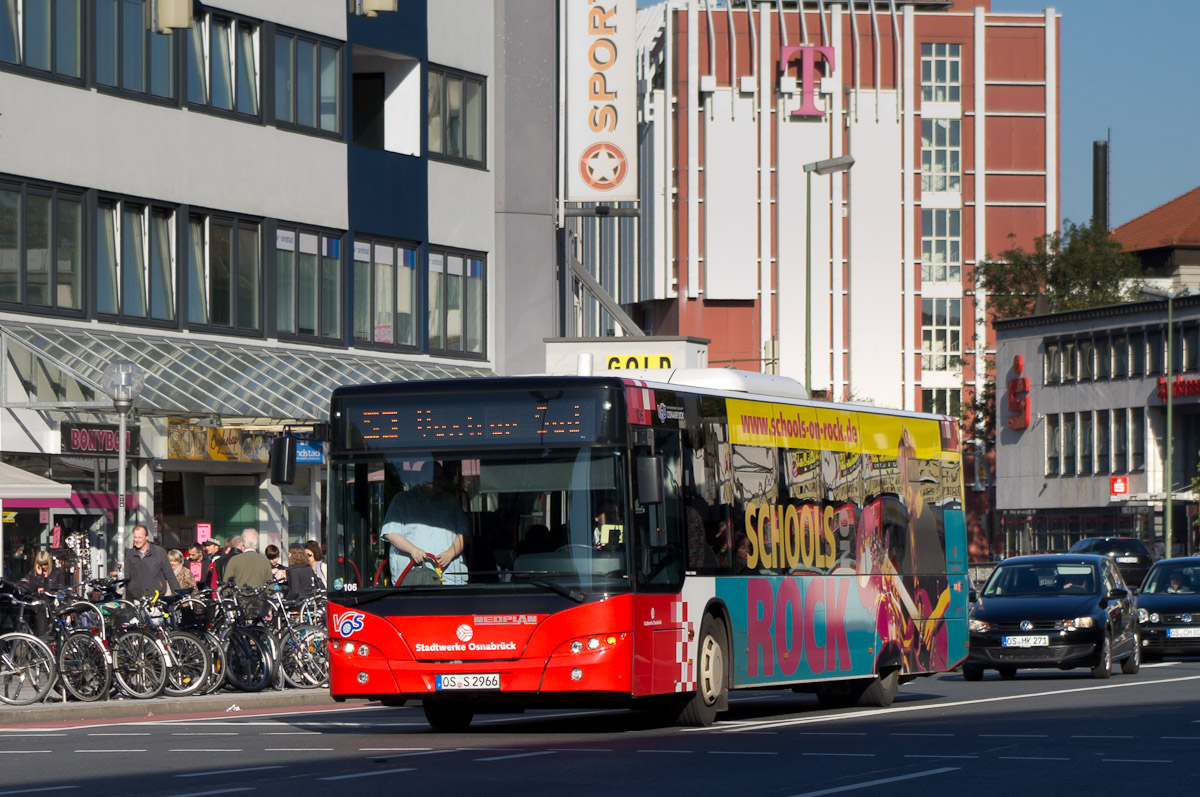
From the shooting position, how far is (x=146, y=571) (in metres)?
25.5

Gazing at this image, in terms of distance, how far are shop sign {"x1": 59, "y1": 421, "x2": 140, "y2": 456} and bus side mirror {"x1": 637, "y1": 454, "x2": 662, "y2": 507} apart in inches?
649

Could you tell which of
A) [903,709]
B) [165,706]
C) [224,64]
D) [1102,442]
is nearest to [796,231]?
[1102,442]

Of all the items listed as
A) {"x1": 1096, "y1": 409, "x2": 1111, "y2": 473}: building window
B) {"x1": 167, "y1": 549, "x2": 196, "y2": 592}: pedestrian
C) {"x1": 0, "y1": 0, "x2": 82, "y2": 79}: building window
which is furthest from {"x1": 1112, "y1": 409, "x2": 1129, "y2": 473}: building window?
{"x1": 167, "y1": 549, "x2": 196, "y2": 592}: pedestrian

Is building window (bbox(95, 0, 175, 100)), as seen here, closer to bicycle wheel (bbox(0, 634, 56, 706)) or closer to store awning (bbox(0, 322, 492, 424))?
→ store awning (bbox(0, 322, 492, 424))

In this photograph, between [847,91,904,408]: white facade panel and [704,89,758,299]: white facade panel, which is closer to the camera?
[704,89,758,299]: white facade panel

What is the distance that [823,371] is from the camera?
4178 inches

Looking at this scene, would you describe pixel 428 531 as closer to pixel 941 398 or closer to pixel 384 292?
pixel 384 292

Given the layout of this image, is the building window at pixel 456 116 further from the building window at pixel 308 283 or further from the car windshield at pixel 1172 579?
the car windshield at pixel 1172 579

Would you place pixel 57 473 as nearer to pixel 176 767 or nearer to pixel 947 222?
pixel 176 767

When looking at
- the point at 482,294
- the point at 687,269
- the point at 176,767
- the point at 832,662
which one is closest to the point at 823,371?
the point at 687,269

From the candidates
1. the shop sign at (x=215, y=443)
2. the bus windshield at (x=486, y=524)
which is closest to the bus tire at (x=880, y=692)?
the bus windshield at (x=486, y=524)

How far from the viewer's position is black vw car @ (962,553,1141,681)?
2791 cm

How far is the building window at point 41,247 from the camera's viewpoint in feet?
107

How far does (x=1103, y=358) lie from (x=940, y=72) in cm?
2021
